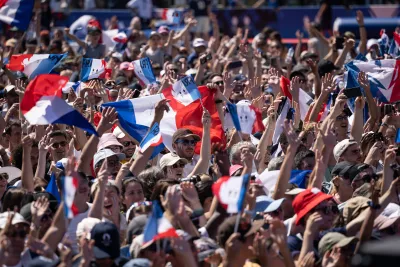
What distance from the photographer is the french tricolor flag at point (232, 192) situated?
739 centimetres

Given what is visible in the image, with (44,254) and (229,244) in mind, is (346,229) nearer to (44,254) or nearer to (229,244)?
(229,244)

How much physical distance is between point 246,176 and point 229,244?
63 cm

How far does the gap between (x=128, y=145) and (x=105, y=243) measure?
4326mm

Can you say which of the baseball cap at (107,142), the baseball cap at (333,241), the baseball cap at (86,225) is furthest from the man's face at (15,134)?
the baseball cap at (333,241)

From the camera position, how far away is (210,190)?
8672 millimetres

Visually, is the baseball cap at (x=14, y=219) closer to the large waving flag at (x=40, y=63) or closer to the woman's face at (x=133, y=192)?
the woman's face at (x=133, y=192)

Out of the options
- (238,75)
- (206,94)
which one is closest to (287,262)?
(206,94)

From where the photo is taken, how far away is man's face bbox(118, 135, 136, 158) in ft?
37.5

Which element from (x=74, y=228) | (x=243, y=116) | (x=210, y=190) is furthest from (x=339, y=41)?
(x=74, y=228)

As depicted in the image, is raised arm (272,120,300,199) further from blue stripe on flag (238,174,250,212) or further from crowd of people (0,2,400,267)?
blue stripe on flag (238,174,250,212)

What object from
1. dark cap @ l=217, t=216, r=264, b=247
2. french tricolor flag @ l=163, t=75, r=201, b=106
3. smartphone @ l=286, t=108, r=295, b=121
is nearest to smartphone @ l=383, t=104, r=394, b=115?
smartphone @ l=286, t=108, r=295, b=121

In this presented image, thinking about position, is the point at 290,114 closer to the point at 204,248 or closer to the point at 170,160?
the point at 170,160

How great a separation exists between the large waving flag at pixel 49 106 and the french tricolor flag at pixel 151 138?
116 centimetres

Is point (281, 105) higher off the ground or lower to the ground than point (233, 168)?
lower
